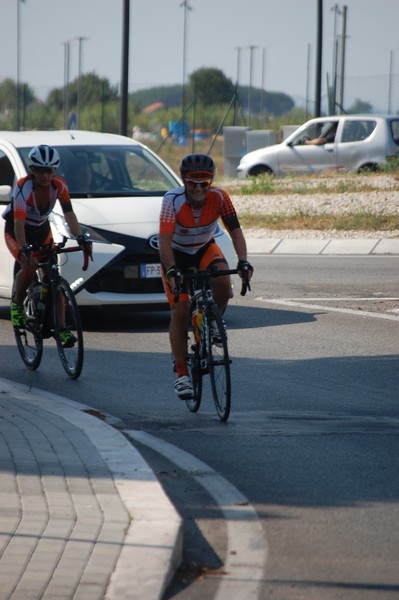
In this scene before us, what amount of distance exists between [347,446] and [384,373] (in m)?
2.56

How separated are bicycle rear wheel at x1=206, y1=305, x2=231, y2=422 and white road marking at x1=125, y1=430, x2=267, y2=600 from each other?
649mm

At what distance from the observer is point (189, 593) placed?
191 inches

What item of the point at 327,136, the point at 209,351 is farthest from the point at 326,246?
the point at 209,351

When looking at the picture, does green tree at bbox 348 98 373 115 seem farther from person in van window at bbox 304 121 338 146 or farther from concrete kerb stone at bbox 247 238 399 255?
concrete kerb stone at bbox 247 238 399 255

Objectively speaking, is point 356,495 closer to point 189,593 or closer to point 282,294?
point 189,593

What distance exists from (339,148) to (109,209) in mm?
19995

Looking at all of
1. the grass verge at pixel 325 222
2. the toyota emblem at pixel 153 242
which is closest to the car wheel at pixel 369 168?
the grass verge at pixel 325 222

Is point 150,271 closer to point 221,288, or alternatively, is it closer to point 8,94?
point 221,288

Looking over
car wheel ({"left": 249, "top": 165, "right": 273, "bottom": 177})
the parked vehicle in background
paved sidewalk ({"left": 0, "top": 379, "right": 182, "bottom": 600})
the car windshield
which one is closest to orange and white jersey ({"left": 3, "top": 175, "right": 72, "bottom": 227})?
the car windshield

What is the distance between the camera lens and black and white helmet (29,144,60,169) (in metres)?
9.66

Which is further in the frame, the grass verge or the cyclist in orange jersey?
the grass verge

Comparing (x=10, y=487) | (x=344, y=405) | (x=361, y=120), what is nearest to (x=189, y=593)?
(x=10, y=487)

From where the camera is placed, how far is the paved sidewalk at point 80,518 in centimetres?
467

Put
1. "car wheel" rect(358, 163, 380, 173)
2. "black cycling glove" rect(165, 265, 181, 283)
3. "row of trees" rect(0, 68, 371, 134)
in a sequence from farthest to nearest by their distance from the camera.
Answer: "row of trees" rect(0, 68, 371, 134) < "car wheel" rect(358, 163, 380, 173) < "black cycling glove" rect(165, 265, 181, 283)
